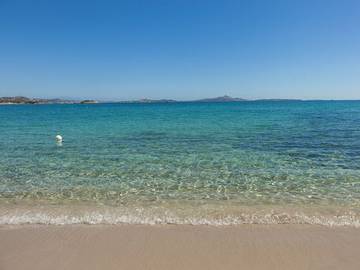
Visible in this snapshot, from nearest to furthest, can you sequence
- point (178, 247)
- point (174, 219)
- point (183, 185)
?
point (178, 247), point (174, 219), point (183, 185)

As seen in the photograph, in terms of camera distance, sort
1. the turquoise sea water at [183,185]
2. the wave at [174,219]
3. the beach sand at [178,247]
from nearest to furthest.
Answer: the beach sand at [178,247] < the wave at [174,219] < the turquoise sea water at [183,185]

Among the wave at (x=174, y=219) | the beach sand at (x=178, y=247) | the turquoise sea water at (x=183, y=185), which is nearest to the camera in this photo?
the beach sand at (x=178, y=247)

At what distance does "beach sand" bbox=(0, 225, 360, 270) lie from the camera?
452cm

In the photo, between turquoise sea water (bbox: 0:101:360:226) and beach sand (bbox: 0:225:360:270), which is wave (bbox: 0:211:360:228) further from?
beach sand (bbox: 0:225:360:270)

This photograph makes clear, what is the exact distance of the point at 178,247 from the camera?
5020 mm

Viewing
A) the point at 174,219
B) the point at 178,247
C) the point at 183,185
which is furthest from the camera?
the point at 183,185

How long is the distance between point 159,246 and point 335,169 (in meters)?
7.60

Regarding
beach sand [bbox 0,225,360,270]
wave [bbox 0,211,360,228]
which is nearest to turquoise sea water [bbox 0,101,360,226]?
wave [bbox 0,211,360,228]

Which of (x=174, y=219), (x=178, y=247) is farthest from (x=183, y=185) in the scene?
(x=178, y=247)

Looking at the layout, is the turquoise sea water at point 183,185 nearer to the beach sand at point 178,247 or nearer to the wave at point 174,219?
the wave at point 174,219

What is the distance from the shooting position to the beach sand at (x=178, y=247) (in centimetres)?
452

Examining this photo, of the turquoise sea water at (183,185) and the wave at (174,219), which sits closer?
the wave at (174,219)

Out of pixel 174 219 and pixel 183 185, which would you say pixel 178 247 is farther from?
pixel 183 185

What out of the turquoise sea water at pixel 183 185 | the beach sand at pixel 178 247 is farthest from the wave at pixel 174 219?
the beach sand at pixel 178 247
